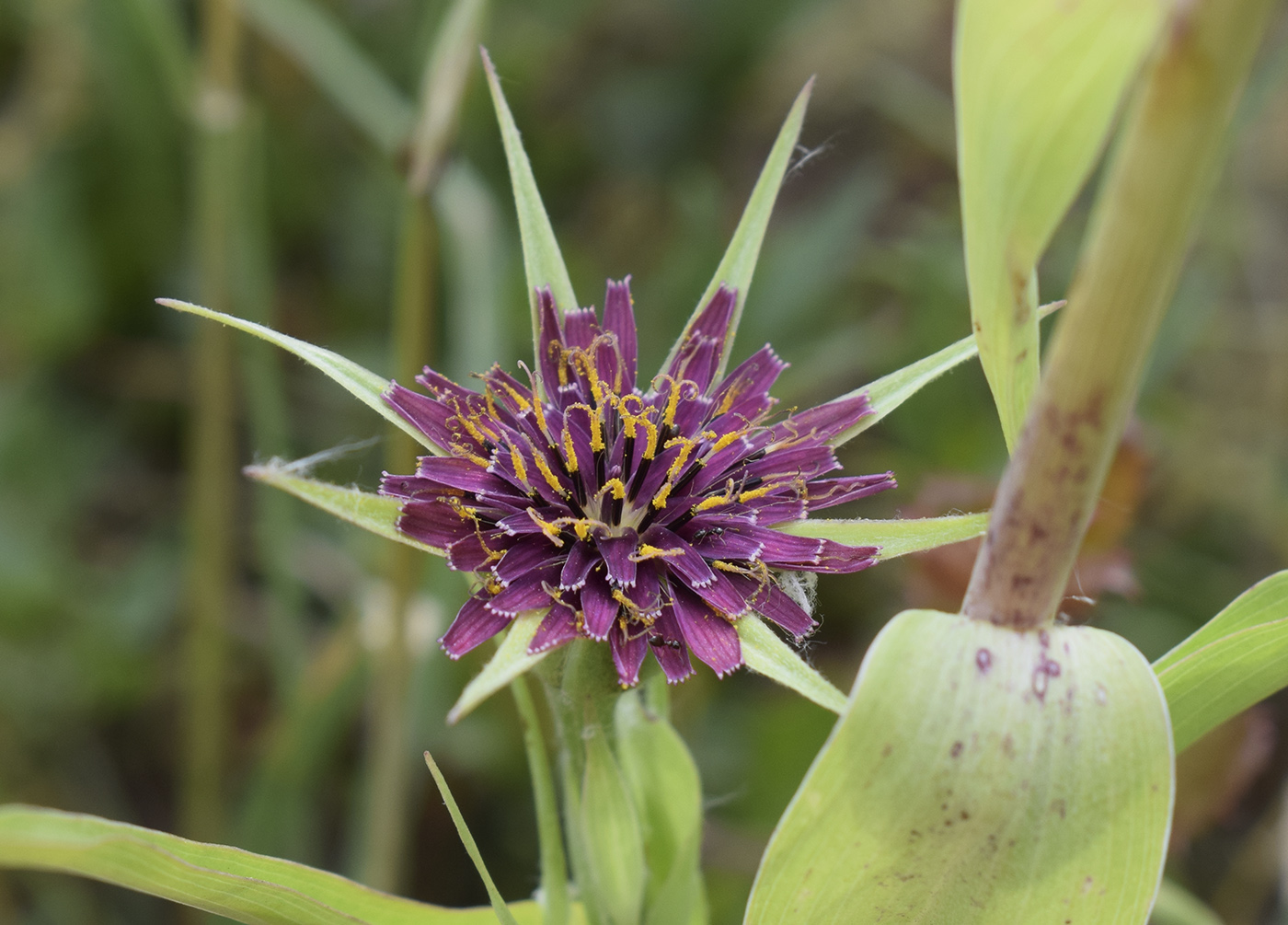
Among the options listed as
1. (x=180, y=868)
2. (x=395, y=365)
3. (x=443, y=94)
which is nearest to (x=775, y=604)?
(x=180, y=868)

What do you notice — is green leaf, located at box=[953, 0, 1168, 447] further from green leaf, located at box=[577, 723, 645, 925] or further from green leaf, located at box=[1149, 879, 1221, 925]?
green leaf, located at box=[1149, 879, 1221, 925]

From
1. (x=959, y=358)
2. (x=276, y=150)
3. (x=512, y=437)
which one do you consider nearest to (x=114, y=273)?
(x=276, y=150)

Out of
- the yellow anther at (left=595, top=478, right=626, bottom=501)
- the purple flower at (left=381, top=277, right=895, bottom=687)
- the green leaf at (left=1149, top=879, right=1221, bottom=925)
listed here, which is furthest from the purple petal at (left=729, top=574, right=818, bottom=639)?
the green leaf at (left=1149, top=879, right=1221, bottom=925)

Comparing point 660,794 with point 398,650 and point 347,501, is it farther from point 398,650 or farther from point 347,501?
point 398,650

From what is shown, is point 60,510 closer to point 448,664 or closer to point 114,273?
point 114,273

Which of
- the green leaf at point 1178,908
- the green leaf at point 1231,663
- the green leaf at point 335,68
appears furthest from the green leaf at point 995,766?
the green leaf at point 335,68

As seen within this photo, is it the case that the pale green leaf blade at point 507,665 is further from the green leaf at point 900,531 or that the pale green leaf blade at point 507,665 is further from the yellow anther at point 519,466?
the green leaf at point 900,531

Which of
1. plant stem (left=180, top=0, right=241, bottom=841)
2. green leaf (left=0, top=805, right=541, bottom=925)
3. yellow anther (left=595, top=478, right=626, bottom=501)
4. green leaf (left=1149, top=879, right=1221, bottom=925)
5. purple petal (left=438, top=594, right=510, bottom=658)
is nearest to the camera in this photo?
green leaf (left=0, top=805, right=541, bottom=925)
